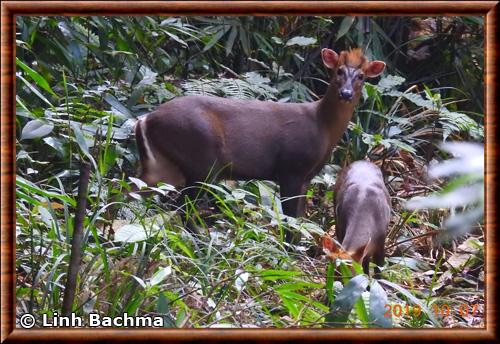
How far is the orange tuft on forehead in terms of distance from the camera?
6.16 metres

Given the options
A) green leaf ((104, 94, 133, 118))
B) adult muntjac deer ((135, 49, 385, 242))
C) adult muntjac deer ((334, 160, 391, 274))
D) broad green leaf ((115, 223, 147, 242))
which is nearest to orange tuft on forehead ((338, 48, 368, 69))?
adult muntjac deer ((135, 49, 385, 242))

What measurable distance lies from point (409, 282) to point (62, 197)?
1538 mm

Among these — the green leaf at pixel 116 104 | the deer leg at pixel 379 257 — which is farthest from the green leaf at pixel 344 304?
the green leaf at pixel 116 104

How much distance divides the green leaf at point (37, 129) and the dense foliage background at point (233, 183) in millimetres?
12

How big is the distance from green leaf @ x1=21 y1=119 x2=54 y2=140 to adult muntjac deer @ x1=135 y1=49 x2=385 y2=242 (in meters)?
2.11

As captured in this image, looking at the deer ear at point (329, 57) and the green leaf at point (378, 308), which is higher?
A: the green leaf at point (378, 308)

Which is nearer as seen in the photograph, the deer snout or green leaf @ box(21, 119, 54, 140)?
green leaf @ box(21, 119, 54, 140)

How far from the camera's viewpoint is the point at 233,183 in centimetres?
627

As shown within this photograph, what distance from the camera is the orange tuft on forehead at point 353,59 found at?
6160 mm

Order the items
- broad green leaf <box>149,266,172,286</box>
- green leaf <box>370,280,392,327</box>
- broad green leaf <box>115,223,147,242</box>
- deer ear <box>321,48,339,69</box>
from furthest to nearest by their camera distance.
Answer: deer ear <box>321,48,339,69</box>, broad green leaf <box>115,223,147,242</box>, broad green leaf <box>149,266,172,286</box>, green leaf <box>370,280,392,327</box>

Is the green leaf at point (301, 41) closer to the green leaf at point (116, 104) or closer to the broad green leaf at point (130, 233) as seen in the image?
the green leaf at point (116, 104)

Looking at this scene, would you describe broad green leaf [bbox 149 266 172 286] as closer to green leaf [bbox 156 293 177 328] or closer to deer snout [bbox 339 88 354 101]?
green leaf [bbox 156 293 177 328]

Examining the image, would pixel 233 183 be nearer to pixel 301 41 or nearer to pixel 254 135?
pixel 254 135

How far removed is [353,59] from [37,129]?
3.07 meters
